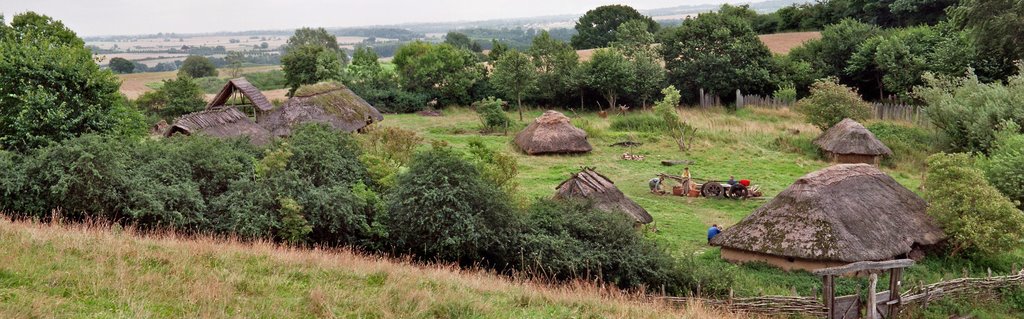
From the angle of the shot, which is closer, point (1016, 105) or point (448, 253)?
point (448, 253)

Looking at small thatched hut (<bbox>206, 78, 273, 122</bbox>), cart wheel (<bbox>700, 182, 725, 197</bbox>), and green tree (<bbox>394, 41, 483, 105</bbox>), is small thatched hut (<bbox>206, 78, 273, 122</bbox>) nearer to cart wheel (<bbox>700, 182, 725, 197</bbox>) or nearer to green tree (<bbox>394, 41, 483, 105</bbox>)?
green tree (<bbox>394, 41, 483, 105</bbox>)

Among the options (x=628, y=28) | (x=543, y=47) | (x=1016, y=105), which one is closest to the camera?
(x=1016, y=105)

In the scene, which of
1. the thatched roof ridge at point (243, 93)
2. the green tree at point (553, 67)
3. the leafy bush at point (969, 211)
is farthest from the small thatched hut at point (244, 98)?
the leafy bush at point (969, 211)

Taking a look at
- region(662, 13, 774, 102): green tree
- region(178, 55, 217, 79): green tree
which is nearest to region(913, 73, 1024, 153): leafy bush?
region(662, 13, 774, 102): green tree

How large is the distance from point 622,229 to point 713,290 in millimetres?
1753

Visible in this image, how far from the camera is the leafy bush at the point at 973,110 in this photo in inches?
919

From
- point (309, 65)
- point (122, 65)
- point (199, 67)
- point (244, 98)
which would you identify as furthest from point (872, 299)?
point (122, 65)

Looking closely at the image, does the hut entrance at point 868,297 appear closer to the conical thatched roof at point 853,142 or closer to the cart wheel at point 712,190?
the cart wheel at point 712,190

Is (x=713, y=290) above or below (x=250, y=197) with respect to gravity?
below

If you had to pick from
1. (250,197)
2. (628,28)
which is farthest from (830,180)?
(628,28)

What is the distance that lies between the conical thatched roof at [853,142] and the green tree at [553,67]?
15.9 meters

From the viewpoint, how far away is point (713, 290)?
1275 centimetres

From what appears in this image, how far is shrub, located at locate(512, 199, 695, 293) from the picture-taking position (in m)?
12.5

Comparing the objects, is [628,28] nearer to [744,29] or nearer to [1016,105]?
[744,29]
